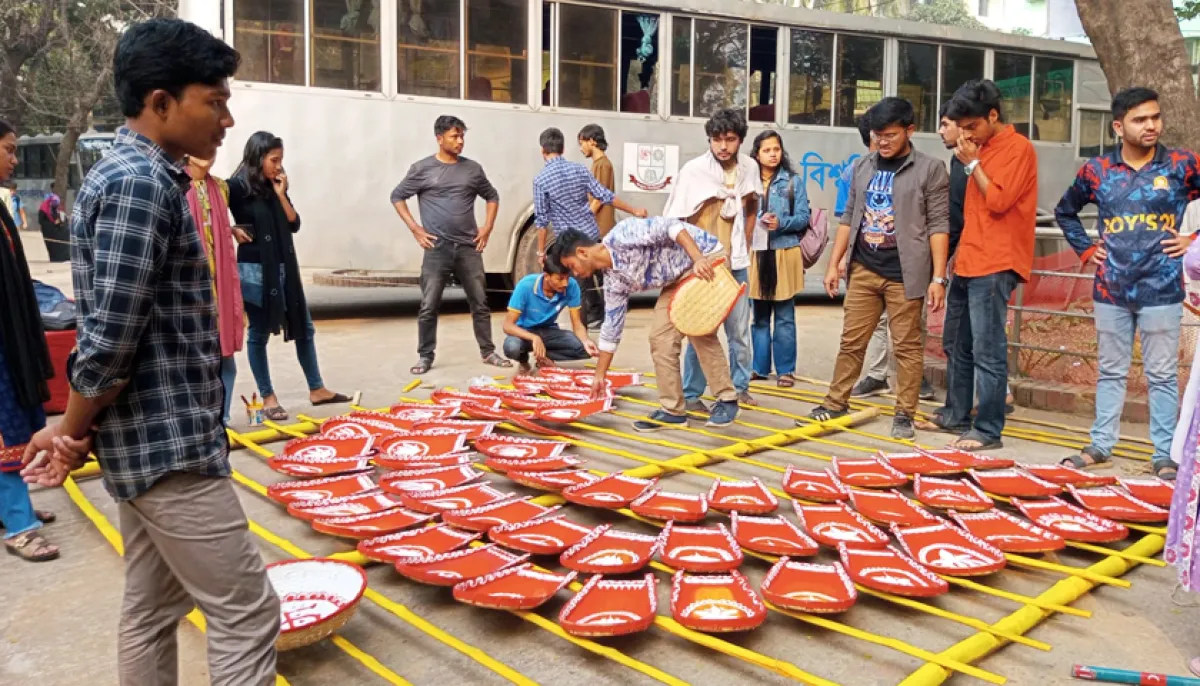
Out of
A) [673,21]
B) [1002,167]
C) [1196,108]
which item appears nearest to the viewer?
[1002,167]

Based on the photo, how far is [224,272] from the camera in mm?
4230

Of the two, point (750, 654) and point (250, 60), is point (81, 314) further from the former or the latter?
point (250, 60)

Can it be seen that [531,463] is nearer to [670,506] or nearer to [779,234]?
[670,506]

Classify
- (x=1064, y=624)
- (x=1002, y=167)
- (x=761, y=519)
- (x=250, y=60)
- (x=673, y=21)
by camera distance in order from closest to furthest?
(x=1064, y=624), (x=761, y=519), (x=1002, y=167), (x=250, y=60), (x=673, y=21)

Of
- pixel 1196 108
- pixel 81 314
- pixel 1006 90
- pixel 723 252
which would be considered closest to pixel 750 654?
pixel 81 314

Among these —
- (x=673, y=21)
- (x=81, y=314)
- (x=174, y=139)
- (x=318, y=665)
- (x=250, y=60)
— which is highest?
(x=673, y=21)

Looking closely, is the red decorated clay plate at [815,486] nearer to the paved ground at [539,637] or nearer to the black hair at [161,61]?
the paved ground at [539,637]

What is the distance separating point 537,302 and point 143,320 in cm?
456

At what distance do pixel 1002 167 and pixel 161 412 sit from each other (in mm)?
3815

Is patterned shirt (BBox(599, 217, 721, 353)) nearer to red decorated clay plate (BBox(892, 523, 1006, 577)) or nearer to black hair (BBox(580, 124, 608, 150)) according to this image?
red decorated clay plate (BBox(892, 523, 1006, 577))

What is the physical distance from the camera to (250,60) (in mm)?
8047

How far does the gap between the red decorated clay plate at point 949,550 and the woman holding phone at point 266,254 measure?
3.27 metres

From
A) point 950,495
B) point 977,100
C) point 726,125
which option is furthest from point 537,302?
point 950,495

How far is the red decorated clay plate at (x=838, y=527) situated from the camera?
3.10 m
